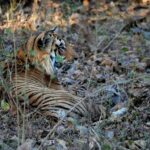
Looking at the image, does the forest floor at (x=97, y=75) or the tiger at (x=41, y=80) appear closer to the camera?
the forest floor at (x=97, y=75)

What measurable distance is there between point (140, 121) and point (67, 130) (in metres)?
0.69

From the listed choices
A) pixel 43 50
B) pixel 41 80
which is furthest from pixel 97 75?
pixel 41 80

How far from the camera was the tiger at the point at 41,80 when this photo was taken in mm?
5430

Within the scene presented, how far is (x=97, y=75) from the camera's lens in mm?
7090

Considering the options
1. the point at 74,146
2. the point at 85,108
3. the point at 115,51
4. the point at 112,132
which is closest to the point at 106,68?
the point at 115,51

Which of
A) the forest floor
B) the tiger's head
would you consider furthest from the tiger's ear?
the forest floor

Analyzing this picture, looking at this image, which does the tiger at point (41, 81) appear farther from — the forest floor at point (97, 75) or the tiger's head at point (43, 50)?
the forest floor at point (97, 75)

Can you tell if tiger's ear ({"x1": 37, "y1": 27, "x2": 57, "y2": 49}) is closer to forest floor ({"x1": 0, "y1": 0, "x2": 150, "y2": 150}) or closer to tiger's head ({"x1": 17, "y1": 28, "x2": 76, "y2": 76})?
tiger's head ({"x1": 17, "y1": 28, "x2": 76, "y2": 76})

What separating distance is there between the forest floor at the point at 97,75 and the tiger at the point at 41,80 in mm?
152

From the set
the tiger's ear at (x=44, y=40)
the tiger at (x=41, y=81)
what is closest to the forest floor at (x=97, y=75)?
the tiger at (x=41, y=81)

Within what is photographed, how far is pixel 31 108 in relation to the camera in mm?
5547

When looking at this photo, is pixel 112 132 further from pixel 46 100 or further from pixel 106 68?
pixel 106 68

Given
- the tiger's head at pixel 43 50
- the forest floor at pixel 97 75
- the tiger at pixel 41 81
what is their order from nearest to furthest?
the forest floor at pixel 97 75 → the tiger at pixel 41 81 → the tiger's head at pixel 43 50

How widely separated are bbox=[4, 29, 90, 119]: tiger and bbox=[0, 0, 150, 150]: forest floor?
15 centimetres
